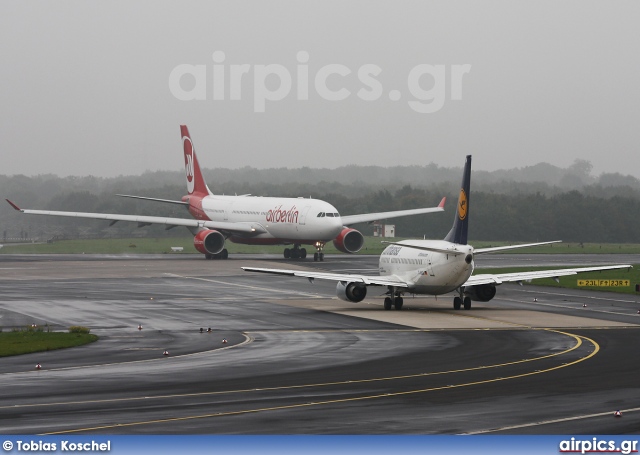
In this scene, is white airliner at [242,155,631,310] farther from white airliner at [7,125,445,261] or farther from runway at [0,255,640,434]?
white airliner at [7,125,445,261]

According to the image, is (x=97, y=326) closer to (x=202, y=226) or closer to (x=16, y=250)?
(x=202, y=226)

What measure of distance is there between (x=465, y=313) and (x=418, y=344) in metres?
13.0

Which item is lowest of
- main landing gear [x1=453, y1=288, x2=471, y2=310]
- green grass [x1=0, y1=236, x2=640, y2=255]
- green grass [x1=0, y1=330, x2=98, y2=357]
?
green grass [x1=0, y1=330, x2=98, y2=357]

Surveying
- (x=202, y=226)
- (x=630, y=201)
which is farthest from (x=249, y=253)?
(x=630, y=201)

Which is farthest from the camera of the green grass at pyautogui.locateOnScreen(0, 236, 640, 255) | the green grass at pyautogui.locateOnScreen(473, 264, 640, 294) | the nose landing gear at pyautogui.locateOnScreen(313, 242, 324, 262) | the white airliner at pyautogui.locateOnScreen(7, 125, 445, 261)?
the green grass at pyautogui.locateOnScreen(0, 236, 640, 255)

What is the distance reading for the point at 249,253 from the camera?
350 feet

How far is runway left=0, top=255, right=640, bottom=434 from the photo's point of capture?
883 inches

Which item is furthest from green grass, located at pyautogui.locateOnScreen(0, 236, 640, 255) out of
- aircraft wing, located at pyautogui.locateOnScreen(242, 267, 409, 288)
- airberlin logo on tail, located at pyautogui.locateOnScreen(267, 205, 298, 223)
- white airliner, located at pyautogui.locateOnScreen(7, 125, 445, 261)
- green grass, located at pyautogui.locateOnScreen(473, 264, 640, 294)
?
aircraft wing, located at pyautogui.locateOnScreen(242, 267, 409, 288)

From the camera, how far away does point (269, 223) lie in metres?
95.2

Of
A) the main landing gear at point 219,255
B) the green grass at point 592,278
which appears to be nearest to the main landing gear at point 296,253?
the main landing gear at point 219,255

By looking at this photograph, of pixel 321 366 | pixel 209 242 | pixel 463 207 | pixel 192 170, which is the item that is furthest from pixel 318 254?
pixel 321 366

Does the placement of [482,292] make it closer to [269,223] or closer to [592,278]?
[592,278]

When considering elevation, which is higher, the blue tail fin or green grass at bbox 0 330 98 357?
the blue tail fin

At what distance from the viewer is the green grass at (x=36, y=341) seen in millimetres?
35125
